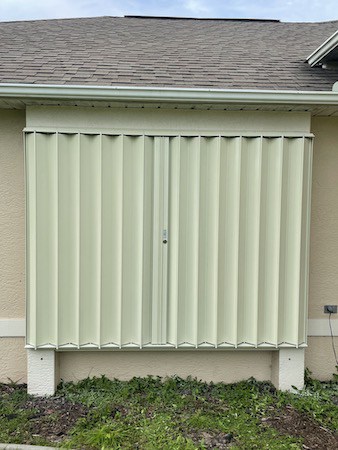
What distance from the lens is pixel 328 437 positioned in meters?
3.28

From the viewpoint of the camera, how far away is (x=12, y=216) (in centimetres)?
409

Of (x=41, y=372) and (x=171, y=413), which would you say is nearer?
(x=171, y=413)

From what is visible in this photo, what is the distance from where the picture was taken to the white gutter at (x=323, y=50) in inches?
159

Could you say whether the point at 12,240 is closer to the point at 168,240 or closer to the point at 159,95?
the point at 168,240

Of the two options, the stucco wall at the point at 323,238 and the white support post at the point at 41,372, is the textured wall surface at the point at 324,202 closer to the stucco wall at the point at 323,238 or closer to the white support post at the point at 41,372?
the stucco wall at the point at 323,238

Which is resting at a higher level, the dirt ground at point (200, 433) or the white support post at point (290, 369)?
the white support post at point (290, 369)

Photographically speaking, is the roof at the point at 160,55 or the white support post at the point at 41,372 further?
the roof at the point at 160,55

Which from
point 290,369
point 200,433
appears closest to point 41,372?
point 200,433

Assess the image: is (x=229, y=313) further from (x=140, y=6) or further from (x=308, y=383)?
(x=140, y=6)

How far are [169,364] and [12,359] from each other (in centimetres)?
174

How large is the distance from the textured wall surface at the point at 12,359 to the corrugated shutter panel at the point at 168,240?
0.44 m

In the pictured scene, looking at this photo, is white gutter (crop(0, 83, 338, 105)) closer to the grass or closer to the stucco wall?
the stucco wall

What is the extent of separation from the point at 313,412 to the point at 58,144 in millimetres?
3650

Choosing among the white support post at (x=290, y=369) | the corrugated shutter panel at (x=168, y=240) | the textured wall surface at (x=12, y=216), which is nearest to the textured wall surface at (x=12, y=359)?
the textured wall surface at (x=12, y=216)
